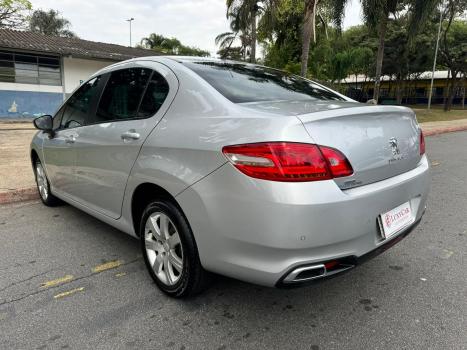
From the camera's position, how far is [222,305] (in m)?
2.61

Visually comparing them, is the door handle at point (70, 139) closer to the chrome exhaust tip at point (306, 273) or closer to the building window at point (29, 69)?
the chrome exhaust tip at point (306, 273)

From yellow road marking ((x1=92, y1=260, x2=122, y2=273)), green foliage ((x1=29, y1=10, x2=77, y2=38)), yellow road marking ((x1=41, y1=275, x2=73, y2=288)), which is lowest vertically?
yellow road marking ((x1=41, y1=275, x2=73, y2=288))

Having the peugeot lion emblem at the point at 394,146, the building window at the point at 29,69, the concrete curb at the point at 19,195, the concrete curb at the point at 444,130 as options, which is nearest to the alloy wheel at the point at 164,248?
the peugeot lion emblem at the point at 394,146

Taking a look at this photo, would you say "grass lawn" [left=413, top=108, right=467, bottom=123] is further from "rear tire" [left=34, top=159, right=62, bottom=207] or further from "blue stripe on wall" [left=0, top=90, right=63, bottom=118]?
"blue stripe on wall" [left=0, top=90, right=63, bottom=118]

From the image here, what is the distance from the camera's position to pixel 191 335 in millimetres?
2297

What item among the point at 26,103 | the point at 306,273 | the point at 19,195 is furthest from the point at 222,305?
the point at 26,103

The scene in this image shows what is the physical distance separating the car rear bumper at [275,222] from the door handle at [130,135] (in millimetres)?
692

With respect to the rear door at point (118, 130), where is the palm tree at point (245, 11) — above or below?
above

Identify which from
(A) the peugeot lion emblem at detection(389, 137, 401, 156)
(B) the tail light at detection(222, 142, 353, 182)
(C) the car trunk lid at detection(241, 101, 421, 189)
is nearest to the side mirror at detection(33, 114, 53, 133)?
(C) the car trunk lid at detection(241, 101, 421, 189)

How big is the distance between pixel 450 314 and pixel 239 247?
4.88ft

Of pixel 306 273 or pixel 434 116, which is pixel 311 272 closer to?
pixel 306 273

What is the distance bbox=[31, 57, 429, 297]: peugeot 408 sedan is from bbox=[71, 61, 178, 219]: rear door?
1 centimetres

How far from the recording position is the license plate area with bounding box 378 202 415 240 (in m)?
2.27

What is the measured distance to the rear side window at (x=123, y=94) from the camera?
2.95 meters
